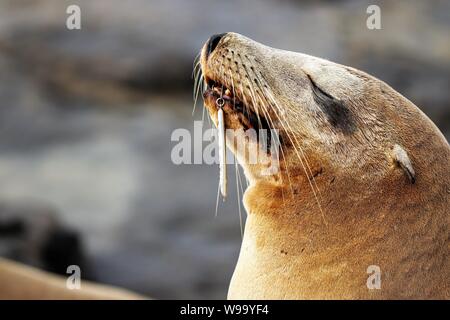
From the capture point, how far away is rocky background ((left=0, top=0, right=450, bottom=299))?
392 inches

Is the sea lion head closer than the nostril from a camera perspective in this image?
Yes

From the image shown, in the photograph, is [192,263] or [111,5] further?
[111,5]

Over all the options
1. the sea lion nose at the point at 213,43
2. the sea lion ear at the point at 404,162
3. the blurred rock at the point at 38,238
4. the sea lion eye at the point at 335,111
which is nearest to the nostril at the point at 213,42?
the sea lion nose at the point at 213,43

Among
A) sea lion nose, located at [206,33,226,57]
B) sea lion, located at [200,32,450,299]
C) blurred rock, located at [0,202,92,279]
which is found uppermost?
sea lion nose, located at [206,33,226,57]

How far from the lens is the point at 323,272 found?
144 inches

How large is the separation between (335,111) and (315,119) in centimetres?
10

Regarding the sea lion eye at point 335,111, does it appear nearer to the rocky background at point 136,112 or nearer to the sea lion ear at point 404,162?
the sea lion ear at point 404,162

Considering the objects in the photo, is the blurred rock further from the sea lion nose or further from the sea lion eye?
the sea lion eye

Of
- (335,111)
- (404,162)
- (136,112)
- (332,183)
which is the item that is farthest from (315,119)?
(136,112)

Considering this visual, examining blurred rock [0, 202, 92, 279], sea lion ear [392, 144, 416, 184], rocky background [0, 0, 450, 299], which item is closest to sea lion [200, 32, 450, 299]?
sea lion ear [392, 144, 416, 184]

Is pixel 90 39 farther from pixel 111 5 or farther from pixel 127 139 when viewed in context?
pixel 127 139

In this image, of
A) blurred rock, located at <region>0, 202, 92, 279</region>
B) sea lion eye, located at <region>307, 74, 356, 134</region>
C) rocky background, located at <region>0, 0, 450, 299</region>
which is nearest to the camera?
sea lion eye, located at <region>307, 74, 356, 134</region>
